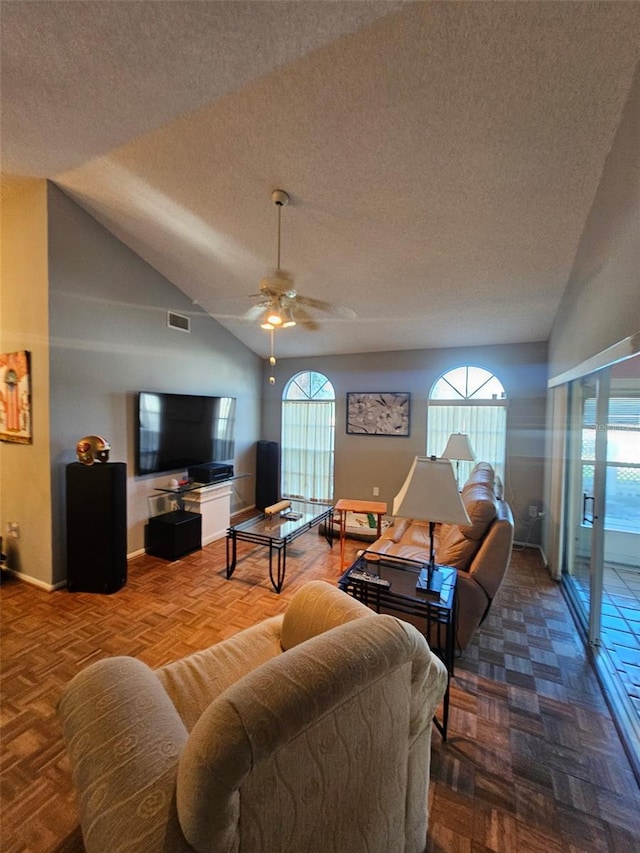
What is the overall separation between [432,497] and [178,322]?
140 inches

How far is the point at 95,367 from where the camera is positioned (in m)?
3.13

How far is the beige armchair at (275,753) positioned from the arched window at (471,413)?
373 cm

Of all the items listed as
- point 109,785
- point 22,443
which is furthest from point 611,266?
point 22,443

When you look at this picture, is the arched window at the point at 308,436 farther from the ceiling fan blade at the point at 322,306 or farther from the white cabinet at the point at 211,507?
the ceiling fan blade at the point at 322,306

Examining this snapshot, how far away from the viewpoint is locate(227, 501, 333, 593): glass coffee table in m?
2.99

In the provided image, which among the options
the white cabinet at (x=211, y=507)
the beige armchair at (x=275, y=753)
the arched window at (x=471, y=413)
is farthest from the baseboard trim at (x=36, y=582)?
the arched window at (x=471, y=413)

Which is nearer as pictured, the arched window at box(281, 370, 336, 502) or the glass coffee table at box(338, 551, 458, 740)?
the glass coffee table at box(338, 551, 458, 740)

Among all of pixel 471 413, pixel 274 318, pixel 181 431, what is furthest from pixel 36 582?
pixel 471 413

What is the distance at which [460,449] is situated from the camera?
13.4ft

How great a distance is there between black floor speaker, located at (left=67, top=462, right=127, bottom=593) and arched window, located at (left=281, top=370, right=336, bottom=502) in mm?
2994

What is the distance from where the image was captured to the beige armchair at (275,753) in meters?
0.65

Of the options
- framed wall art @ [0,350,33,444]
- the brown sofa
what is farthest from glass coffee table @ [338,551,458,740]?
framed wall art @ [0,350,33,444]

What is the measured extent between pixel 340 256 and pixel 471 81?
1.49m

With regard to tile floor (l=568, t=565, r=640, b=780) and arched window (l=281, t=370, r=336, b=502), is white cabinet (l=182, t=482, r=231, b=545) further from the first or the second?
tile floor (l=568, t=565, r=640, b=780)
